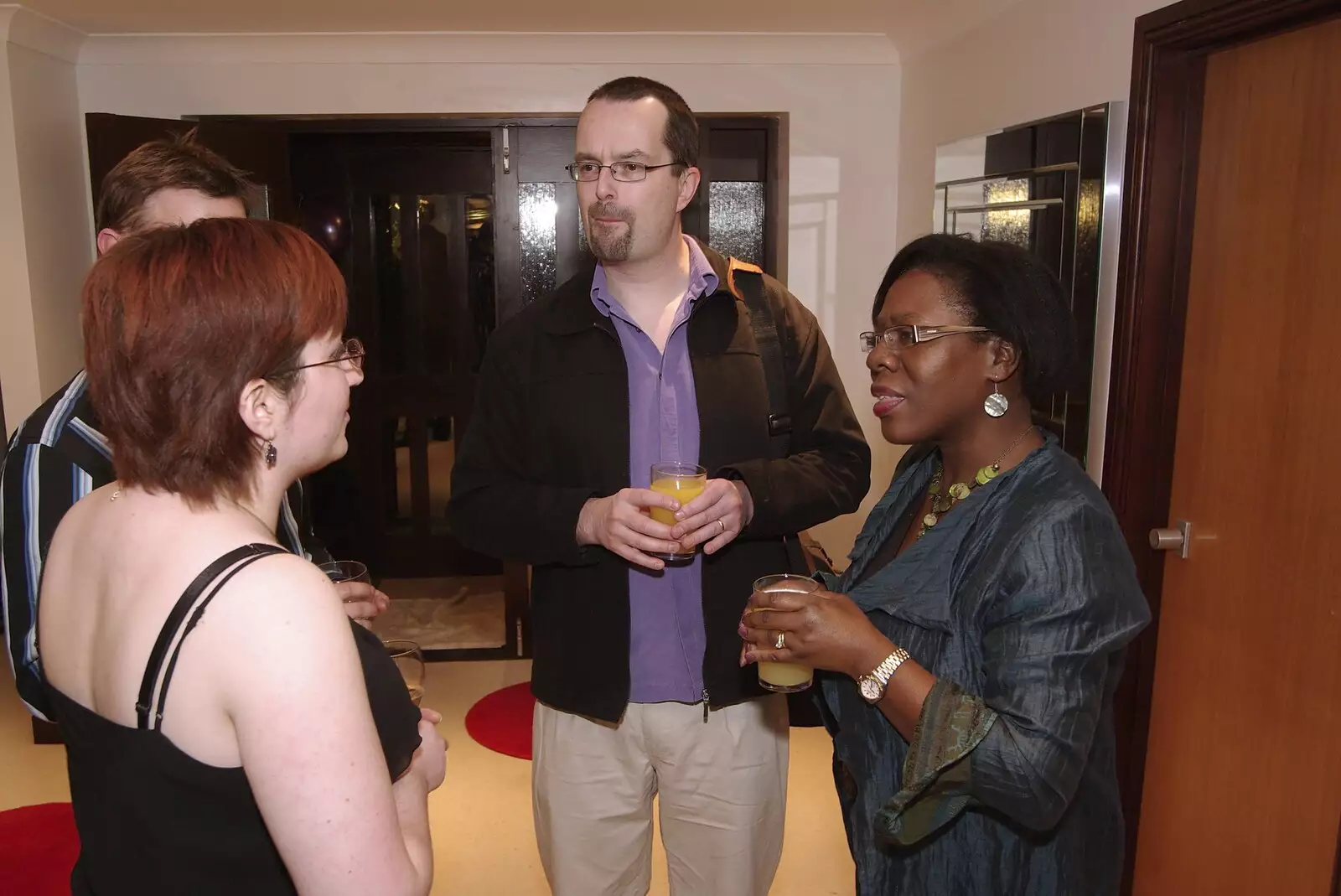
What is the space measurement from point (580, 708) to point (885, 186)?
2.76 meters

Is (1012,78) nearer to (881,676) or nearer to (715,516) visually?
(715,516)

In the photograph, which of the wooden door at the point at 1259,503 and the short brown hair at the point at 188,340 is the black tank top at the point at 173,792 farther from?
the wooden door at the point at 1259,503

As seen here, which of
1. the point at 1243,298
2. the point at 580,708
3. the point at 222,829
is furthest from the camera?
the point at 1243,298

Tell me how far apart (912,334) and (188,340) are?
0.96 m

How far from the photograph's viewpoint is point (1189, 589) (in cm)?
231

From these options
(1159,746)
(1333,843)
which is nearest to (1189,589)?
(1159,746)

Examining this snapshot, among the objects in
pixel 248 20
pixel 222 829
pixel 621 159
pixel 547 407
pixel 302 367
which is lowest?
pixel 222 829

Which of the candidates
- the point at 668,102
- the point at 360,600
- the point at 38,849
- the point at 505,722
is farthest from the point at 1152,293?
the point at 38,849

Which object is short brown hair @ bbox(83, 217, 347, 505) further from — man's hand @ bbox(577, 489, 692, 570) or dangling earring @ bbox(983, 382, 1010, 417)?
dangling earring @ bbox(983, 382, 1010, 417)

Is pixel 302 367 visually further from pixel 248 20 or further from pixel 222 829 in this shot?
pixel 248 20

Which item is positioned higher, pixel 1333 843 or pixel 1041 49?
pixel 1041 49

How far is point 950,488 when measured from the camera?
4.89ft

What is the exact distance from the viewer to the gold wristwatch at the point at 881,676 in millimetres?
1258

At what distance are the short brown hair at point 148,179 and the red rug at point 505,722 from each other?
2278 mm
